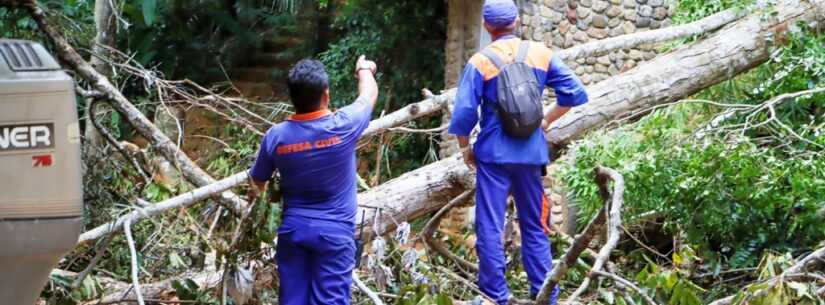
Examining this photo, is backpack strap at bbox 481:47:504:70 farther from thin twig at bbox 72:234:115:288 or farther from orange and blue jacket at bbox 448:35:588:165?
thin twig at bbox 72:234:115:288

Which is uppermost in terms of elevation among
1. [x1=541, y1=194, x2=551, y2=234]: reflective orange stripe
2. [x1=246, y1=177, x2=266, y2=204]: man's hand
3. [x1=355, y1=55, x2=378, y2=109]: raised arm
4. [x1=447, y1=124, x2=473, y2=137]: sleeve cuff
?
[x1=355, y1=55, x2=378, y2=109]: raised arm

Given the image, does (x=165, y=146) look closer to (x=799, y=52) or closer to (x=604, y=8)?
(x=799, y=52)

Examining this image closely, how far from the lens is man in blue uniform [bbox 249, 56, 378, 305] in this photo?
6215 millimetres

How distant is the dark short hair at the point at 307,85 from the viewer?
618 cm

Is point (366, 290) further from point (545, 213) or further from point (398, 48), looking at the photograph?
point (398, 48)

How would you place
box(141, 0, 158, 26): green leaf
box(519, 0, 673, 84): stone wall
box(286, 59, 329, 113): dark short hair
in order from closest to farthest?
box(286, 59, 329, 113): dark short hair, box(519, 0, 673, 84): stone wall, box(141, 0, 158, 26): green leaf

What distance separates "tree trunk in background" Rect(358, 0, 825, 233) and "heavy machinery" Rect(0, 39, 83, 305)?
3.14 m

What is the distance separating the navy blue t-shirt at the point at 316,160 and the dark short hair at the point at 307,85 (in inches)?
1.9

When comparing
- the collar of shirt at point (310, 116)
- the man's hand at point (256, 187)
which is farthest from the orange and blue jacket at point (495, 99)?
the man's hand at point (256, 187)

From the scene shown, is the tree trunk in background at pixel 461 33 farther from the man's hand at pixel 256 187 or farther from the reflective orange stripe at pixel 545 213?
the man's hand at pixel 256 187

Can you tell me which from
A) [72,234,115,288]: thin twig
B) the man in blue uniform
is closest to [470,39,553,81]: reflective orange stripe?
the man in blue uniform

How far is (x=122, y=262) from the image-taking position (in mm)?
8109

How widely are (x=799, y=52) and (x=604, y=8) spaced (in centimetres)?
549

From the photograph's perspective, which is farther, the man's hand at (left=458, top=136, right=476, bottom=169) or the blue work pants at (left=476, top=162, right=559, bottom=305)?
the man's hand at (left=458, top=136, right=476, bottom=169)
